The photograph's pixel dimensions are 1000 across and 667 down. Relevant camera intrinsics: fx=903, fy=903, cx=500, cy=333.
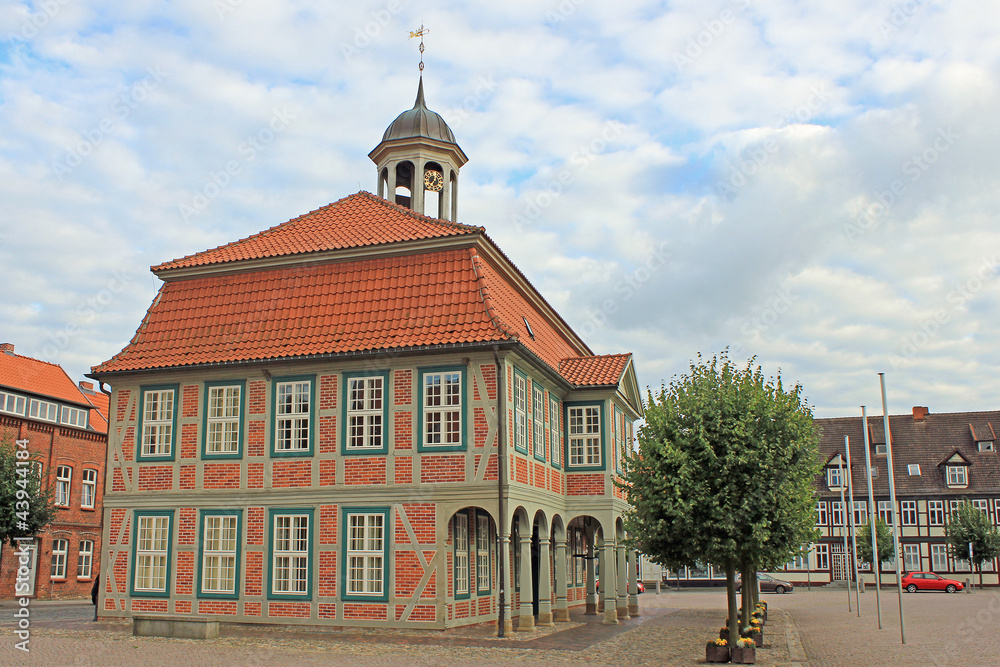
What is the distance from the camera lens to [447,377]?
2089 cm

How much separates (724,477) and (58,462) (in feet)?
109

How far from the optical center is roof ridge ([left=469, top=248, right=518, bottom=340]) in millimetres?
20359

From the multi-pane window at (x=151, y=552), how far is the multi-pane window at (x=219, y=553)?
109 centimetres

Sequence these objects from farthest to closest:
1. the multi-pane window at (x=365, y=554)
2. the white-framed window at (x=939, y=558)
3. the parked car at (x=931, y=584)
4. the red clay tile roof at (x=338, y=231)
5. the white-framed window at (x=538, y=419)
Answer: the white-framed window at (x=939, y=558) → the parked car at (x=931, y=584) → the red clay tile roof at (x=338, y=231) → the white-framed window at (x=538, y=419) → the multi-pane window at (x=365, y=554)

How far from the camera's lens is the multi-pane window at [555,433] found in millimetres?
24453

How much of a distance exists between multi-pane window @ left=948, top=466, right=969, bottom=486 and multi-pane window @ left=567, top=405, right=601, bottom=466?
43.9 m

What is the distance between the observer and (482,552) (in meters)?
22.4

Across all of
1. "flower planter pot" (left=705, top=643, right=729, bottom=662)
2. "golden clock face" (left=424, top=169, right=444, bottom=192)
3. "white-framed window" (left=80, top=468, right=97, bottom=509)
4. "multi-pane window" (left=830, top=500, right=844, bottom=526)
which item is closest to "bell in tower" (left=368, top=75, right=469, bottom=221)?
"golden clock face" (left=424, top=169, right=444, bottom=192)

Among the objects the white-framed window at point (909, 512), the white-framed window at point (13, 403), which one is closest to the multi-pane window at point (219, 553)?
the white-framed window at point (13, 403)

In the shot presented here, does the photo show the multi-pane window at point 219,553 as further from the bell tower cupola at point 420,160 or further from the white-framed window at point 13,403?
the white-framed window at point 13,403

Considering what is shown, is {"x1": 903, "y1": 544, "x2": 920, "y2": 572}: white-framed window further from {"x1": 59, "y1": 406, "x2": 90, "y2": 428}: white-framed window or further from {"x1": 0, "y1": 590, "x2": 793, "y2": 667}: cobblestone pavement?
{"x1": 59, "y1": 406, "x2": 90, "y2": 428}: white-framed window

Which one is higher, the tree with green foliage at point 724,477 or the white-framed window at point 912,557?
the tree with green foliage at point 724,477

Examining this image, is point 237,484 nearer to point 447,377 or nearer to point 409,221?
point 447,377

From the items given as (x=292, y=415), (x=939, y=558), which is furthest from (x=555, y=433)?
(x=939, y=558)
